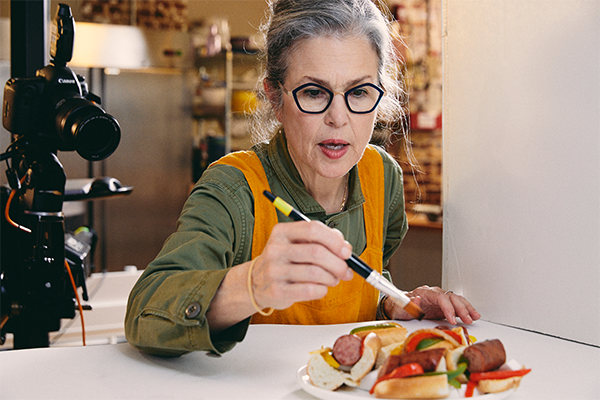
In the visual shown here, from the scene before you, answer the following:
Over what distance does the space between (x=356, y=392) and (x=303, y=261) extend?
0.55 feet

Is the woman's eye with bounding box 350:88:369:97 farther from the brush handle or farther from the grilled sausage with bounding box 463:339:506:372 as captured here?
the grilled sausage with bounding box 463:339:506:372

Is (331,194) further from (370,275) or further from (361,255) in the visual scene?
(370,275)

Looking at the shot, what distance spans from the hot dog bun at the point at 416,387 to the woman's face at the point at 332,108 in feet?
1.65

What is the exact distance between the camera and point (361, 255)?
4.09 ft

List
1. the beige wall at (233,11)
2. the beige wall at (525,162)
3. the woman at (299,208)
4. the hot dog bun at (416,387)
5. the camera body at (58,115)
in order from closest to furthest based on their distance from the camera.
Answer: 1. the hot dog bun at (416,387)
2. the woman at (299,208)
3. the beige wall at (525,162)
4. the camera body at (58,115)
5. the beige wall at (233,11)

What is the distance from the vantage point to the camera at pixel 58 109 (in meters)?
1.14

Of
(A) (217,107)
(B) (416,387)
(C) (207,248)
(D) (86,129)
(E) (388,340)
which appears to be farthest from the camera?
(A) (217,107)

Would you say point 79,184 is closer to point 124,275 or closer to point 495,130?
point 124,275

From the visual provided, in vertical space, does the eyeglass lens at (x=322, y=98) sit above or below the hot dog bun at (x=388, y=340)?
above

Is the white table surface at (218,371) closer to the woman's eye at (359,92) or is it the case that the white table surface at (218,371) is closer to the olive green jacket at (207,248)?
the olive green jacket at (207,248)

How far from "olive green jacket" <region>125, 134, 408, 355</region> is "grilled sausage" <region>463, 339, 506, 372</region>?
316 mm

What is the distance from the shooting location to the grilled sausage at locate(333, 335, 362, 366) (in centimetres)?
69

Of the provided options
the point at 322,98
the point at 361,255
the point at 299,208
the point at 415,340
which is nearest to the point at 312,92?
the point at 322,98

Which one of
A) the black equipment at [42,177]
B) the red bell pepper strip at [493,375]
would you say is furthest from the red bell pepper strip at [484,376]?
the black equipment at [42,177]
